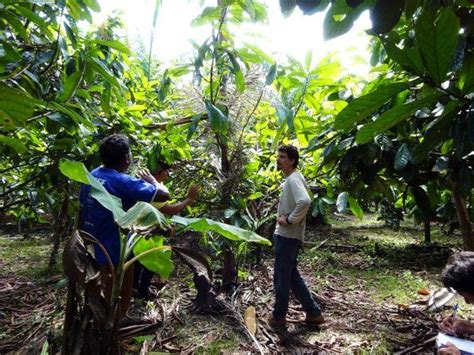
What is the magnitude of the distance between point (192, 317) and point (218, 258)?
129 cm

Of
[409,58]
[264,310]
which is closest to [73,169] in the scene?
[409,58]

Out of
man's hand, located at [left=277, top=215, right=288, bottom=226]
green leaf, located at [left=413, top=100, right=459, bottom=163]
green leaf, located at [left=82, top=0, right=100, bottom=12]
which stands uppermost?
green leaf, located at [left=82, top=0, right=100, bottom=12]

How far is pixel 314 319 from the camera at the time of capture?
8.99ft

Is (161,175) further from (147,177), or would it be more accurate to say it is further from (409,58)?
(409,58)

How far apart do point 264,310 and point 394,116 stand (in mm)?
2469

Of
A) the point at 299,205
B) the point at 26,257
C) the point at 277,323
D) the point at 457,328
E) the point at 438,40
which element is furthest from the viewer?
the point at 26,257

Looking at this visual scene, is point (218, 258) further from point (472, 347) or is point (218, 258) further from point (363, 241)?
point (363, 241)

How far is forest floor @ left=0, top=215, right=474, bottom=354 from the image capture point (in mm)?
2348

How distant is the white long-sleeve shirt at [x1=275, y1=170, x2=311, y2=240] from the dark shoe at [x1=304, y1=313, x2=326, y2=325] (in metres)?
0.61

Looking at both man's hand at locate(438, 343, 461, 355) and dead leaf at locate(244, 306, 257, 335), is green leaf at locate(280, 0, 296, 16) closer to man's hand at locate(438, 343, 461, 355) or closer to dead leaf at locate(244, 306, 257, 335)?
man's hand at locate(438, 343, 461, 355)

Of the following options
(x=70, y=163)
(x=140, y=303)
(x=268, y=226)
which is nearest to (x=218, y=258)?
(x=268, y=226)

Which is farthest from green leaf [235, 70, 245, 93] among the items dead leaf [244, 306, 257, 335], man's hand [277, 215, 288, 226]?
dead leaf [244, 306, 257, 335]

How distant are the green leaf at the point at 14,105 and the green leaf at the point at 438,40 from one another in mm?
895

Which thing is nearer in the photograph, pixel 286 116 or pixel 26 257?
pixel 286 116
